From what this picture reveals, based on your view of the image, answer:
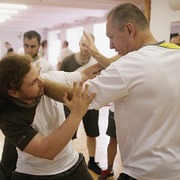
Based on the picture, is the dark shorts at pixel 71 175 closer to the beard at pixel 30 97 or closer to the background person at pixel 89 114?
the beard at pixel 30 97

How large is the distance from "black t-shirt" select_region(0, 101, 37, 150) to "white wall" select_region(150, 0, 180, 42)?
3214mm

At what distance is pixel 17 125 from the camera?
123 cm

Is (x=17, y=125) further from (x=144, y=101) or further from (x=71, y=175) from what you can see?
(x=144, y=101)

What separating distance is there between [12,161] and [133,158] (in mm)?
932

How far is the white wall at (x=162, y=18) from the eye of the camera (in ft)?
13.1

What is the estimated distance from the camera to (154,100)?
1.05 meters

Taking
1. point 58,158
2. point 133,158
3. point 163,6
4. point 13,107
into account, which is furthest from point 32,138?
point 163,6

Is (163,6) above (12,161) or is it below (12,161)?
above

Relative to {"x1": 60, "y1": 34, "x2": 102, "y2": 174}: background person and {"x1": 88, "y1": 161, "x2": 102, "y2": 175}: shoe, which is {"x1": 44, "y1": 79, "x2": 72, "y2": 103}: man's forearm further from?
{"x1": 88, "y1": 161, "x2": 102, "y2": 175}: shoe

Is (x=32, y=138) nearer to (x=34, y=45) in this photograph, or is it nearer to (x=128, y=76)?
(x=128, y=76)

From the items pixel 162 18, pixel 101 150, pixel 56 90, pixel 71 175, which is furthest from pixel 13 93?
pixel 162 18

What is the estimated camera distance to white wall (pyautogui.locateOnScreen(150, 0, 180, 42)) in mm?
3981

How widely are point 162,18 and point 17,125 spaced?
3499 millimetres

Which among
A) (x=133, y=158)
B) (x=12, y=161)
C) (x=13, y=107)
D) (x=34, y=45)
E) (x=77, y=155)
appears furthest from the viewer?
(x=34, y=45)
